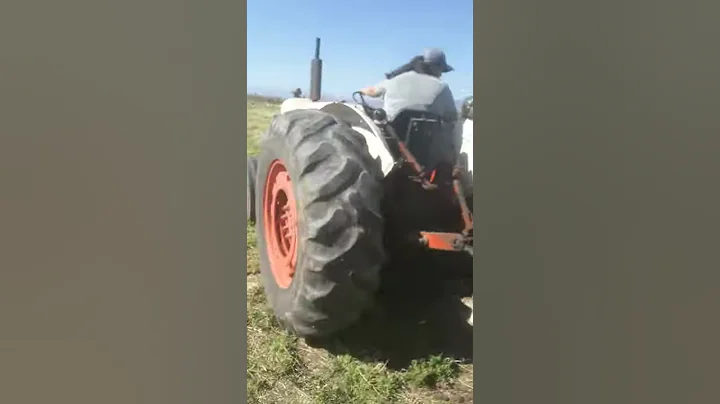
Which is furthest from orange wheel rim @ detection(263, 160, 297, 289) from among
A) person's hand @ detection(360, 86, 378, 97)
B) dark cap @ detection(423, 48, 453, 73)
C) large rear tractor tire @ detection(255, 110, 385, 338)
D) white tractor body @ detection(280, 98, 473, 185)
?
dark cap @ detection(423, 48, 453, 73)

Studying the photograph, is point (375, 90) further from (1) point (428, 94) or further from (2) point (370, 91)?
(1) point (428, 94)

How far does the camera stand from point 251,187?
5.37 ft

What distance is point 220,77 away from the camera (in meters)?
1.52

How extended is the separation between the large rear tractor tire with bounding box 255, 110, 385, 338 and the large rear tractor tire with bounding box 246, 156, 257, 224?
17 mm

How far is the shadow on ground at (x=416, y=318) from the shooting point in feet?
5.72

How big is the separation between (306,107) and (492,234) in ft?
2.09

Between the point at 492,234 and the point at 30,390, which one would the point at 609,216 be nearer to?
the point at 492,234

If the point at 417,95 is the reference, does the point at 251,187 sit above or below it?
below

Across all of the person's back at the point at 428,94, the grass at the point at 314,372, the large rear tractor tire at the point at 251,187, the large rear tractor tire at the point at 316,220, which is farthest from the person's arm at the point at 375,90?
the large rear tractor tire at the point at 251,187

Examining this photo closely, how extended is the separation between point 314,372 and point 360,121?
26.3 inches

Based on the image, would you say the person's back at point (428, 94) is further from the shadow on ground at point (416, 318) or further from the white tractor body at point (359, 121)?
the shadow on ground at point (416, 318)

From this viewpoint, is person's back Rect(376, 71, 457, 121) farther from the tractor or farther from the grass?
the grass

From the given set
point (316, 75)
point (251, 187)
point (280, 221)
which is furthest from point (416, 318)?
point (316, 75)

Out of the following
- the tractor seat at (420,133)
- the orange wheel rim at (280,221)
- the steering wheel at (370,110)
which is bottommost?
the orange wheel rim at (280,221)
